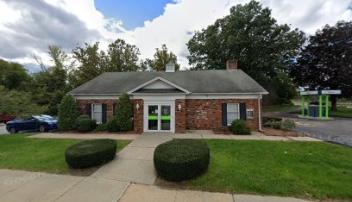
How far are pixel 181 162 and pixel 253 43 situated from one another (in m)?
30.3

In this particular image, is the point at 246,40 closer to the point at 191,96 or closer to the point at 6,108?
the point at 191,96

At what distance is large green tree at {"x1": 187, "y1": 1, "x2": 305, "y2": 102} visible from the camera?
3219cm

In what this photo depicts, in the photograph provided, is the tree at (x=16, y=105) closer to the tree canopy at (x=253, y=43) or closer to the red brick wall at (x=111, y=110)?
the red brick wall at (x=111, y=110)

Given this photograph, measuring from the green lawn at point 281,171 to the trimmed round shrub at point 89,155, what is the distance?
3.20 meters

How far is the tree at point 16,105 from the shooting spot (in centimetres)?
1248

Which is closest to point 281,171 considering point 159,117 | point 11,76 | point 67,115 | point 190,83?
point 159,117

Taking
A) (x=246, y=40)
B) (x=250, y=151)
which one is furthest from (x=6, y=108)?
(x=246, y=40)

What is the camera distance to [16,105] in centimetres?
1277

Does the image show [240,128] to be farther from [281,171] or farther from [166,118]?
[281,171]

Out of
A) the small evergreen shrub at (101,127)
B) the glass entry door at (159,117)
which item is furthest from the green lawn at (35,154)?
the glass entry door at (159,117)

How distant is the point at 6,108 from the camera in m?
12.5

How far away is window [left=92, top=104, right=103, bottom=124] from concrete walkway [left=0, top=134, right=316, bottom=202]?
933 cm

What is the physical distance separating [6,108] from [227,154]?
39.6 ft

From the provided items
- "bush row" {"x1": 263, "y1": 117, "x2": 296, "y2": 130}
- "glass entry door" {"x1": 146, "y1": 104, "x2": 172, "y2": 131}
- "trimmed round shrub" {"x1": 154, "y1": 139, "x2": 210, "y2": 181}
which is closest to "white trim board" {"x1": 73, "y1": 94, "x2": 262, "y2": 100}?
"glass entry door" {"x1": 146, "y1": 104, "x2": 172, "y2": 131}
